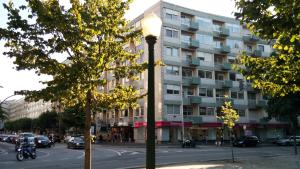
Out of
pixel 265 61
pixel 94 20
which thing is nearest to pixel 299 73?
pixel 265 61

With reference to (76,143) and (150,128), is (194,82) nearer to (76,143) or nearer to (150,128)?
(76,143)

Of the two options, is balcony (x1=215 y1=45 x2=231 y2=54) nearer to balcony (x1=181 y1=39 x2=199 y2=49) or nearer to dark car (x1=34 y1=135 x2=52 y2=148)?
balcony (x1=181 y1=39 x2=199 y2=49)

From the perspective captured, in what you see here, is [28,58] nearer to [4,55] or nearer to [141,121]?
[4,55]

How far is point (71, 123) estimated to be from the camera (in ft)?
227

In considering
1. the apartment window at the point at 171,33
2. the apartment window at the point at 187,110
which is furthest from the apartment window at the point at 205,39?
the apartment window at the point at 187,110

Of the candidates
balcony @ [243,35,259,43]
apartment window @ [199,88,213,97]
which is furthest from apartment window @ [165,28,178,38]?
balcony @ [243,35,259,43]

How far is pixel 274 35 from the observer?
875 centimetres

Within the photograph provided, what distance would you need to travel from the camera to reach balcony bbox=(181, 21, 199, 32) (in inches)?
2386

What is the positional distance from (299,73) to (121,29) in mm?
4766

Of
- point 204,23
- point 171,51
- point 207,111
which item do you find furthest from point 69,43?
point 204,23

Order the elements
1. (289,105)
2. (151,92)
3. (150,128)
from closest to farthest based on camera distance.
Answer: (150,128)
(151,92)
(289,105)

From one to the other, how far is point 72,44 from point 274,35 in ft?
15.5

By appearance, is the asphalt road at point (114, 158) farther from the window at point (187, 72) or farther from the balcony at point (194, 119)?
the window at point (187, 72)

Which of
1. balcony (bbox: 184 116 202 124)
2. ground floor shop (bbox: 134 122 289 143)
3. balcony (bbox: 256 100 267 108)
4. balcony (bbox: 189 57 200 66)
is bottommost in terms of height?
ground floor shop (bbox: 134 122 289 143)
